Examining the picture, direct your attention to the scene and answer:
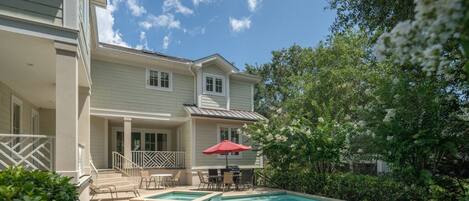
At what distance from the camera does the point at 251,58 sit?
1585 inches

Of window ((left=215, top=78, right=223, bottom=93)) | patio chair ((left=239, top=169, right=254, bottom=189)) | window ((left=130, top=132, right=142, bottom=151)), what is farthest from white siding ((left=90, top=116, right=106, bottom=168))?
patio chair ((left=239, top=169, right=254, bottom=189))

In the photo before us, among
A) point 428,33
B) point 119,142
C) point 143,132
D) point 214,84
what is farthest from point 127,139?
point 428,33

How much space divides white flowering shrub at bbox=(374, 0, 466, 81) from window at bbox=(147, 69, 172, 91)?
17.1 m

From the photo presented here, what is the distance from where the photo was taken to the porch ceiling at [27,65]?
792 centimetres

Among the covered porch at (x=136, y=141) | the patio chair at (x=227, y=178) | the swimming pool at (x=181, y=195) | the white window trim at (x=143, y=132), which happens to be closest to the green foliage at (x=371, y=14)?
the swimming pool at (x=181, y=195)

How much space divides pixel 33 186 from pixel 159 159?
43.7 feet

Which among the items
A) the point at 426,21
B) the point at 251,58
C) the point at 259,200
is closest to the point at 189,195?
the point at 259,200

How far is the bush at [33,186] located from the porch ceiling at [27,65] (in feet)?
8.87

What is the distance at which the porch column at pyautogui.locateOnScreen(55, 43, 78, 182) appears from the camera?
7609mm

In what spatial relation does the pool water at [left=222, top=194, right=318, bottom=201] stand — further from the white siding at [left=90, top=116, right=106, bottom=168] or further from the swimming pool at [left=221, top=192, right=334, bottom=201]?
the white siding at [left=90, top=116, right=106, bottom=168]

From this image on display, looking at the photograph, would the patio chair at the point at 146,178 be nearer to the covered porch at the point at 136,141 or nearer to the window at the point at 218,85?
the covered porch at the point at 136,141

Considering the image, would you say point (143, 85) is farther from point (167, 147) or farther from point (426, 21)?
point (426, 21)

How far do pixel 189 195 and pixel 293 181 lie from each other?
4.27 meters

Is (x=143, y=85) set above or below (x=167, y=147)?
above
